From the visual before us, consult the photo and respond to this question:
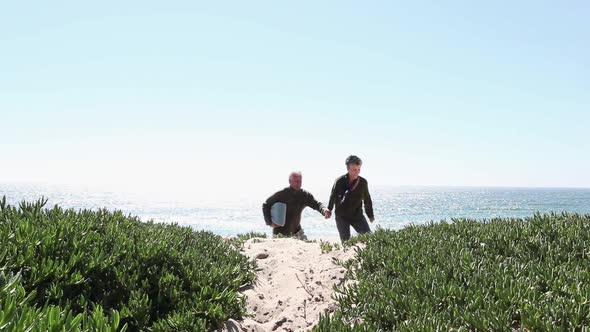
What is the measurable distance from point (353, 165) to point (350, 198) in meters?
0.92

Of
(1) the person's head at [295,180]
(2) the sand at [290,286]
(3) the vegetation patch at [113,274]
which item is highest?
(1) the person's head at [295,180]

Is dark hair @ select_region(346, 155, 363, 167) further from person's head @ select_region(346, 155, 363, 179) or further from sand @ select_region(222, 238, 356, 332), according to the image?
sand @ select_region(222, 238, 356, 332)

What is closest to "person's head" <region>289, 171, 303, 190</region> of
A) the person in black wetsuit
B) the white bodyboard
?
the white bodyboard

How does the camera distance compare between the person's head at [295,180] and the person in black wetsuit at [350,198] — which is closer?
the person in black wetsuit at [350,198]

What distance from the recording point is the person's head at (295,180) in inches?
462

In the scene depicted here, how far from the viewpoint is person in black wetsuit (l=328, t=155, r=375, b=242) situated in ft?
36.0

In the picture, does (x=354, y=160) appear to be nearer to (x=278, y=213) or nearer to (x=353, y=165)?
(x=353, y=165)

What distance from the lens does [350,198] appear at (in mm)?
10984

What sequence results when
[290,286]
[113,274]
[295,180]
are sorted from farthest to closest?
[295,180] → [290,286] → [113,274]

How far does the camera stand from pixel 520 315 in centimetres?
411

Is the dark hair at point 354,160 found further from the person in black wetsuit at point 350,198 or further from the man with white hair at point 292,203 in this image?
the man with white hair at point 292,203

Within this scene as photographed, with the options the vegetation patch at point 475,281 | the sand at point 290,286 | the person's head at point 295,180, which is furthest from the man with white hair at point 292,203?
the vegetation patch at point 475,281

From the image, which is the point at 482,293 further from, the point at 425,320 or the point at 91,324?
the point at 91,324

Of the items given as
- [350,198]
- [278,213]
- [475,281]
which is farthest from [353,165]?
[475,281]
